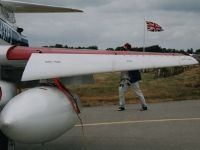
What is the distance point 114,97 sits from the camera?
17.7m

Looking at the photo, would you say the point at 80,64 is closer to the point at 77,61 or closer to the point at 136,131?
the point at 77,61

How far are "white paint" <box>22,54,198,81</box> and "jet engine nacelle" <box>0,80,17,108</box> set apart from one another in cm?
74

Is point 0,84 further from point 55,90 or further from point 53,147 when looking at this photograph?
point 53,147

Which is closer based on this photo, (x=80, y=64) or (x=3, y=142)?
(x=80, y=64)

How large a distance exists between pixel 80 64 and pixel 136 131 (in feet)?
13.9

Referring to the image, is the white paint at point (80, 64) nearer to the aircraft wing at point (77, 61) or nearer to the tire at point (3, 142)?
the aircraft wing at point (77, 61)

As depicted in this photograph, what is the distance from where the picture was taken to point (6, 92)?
6.30 m

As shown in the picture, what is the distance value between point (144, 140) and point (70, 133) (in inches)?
80.9

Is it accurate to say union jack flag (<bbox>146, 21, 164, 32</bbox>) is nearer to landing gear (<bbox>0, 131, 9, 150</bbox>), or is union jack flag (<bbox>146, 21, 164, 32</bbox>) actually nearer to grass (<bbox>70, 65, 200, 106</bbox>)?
grass (<bbox>70, 65, 200, 106</bbox>)

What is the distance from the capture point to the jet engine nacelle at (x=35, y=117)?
5.54 meters

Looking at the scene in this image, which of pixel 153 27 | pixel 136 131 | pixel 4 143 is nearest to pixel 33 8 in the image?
pixel 136 131

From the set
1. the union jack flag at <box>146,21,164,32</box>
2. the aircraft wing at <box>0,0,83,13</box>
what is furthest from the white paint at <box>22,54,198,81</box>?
the union jack flag at <box>146,21,164,32</box>

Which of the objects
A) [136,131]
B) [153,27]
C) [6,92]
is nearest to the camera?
[6,92]

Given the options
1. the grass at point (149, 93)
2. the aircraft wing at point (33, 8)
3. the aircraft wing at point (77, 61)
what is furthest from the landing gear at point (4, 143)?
the grass at point (149, 93)
